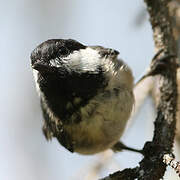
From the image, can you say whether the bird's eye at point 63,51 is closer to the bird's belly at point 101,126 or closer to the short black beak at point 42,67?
the short black beak at point 42,67

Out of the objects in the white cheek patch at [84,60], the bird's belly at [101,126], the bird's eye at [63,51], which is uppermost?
the bird's eye at [63,51]

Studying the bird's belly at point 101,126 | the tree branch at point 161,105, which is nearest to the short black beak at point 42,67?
the bird's belly at point 101,126

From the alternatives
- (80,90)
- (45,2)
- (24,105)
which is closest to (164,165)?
(80,90)

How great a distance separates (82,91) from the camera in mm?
2525

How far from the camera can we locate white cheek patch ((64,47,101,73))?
2484 mm

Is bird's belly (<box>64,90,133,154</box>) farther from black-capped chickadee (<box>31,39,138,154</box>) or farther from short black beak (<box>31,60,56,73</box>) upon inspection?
short black beak (<box>31,60,56,73</box>)

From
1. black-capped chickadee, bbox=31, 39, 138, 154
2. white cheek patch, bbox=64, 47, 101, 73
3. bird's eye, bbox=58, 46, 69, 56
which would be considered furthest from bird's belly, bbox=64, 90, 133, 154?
bird's eye, bbox=58, 46, 69, 56

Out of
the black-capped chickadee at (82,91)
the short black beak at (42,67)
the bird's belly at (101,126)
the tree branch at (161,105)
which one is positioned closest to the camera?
the tree branch at (161,105)

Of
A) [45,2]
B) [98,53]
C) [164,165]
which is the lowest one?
[164,165]

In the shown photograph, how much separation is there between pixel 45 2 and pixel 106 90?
1.33 m

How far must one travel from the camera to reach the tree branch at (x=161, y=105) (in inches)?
81.7

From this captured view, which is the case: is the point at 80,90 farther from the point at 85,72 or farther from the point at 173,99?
the point at 173,99

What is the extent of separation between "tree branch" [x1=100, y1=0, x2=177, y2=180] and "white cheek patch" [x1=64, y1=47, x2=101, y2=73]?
0.48m

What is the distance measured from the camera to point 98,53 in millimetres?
2740
